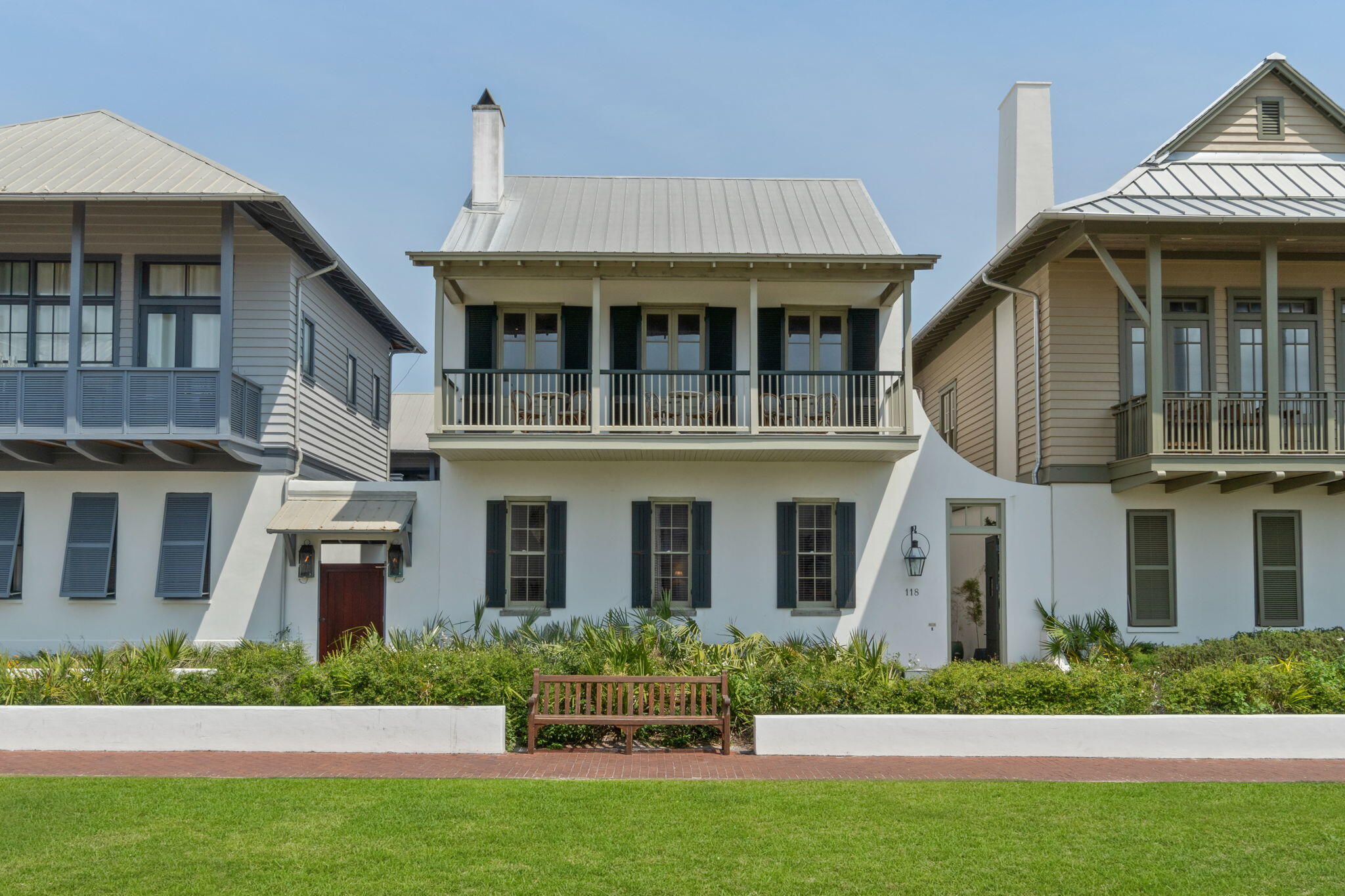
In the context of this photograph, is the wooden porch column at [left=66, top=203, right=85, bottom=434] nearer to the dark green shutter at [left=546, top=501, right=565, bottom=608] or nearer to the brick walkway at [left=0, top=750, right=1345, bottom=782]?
the brick walkway at [left=0, top=750, right=1345, bottom=782]

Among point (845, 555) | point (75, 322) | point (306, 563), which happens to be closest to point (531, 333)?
point (306, 563)

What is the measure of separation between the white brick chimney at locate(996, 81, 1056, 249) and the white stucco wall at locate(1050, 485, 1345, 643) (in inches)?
212

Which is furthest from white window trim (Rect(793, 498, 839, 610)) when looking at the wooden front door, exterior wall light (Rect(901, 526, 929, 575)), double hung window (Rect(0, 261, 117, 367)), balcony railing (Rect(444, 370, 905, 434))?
double hung window (Rect(0, 261, 117, 367))


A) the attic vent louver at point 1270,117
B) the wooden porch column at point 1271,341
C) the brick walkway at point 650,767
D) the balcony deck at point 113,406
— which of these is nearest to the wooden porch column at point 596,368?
the balcony deck at point 113,406

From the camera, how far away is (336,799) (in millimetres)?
8773

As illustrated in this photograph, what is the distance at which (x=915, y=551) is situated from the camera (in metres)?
15.6

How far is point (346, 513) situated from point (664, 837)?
9.07 metres

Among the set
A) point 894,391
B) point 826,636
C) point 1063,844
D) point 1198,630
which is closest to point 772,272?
point 894,391

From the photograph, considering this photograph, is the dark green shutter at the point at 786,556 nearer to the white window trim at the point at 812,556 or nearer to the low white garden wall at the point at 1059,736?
the white window trim at the point at 812,556

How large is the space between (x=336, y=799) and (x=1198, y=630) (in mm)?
12481

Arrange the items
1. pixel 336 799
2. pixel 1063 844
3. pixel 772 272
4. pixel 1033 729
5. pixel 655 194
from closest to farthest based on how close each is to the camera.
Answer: pixel 1063 844 < pixel 336 799 < pixel 1033 729 < pixel 772 272 < pixel 655 194

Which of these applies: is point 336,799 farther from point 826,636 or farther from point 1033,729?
point 826,636

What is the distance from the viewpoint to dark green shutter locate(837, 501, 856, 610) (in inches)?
611

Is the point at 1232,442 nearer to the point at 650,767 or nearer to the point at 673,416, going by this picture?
the point at 673,416
